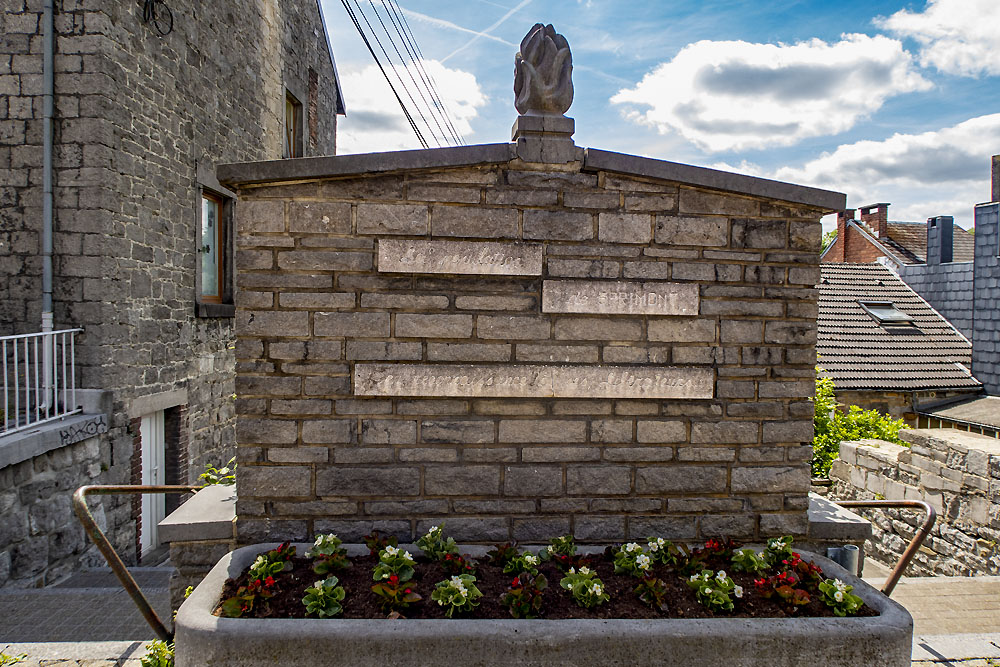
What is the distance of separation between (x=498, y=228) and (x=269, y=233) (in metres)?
1.30

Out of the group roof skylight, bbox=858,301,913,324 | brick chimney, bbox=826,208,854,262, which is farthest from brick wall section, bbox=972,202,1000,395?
brick chimney, bbox=826,208,854,262

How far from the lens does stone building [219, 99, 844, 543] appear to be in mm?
3506

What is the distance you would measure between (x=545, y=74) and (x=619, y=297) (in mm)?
1393

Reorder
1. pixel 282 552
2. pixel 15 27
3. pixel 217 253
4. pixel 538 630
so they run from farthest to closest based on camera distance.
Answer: pixel 217 253 < pixel 15 27 < pixel 282 552 < pixel 538 630

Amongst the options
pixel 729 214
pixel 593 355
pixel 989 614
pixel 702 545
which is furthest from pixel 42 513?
pixel 989 614

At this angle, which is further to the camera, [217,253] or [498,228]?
[217,253]

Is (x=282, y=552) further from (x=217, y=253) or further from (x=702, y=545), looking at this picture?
(x=217, y=253)

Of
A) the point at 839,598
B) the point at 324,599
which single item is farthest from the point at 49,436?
the point at 839,598

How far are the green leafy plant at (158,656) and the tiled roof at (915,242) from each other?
59.2ft

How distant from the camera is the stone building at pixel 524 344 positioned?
3.51m

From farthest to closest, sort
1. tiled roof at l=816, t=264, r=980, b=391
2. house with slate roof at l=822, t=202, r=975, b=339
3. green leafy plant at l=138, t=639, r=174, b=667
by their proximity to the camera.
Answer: house with slate roof at l=822, t=202, r=975, b=339 < tiled roof at l=816, t=264, r=980, b=391 < green leafy plant at l=138, t=639, r=174, b=667

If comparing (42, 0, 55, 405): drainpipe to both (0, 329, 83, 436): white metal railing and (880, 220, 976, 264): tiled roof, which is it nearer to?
(0, 329, 83, 436): white metal railing

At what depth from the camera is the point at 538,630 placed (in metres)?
2.86

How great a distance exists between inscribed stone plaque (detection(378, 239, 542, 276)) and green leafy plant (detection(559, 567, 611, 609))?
1667 mm
